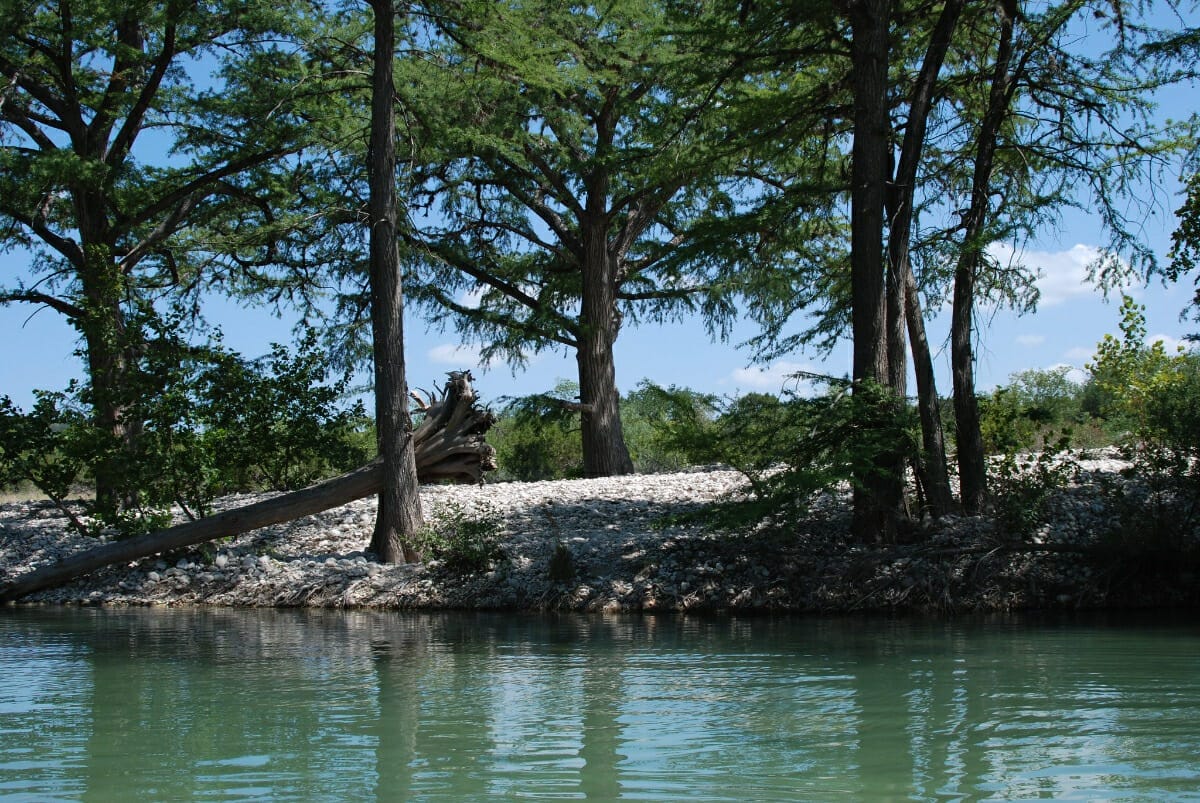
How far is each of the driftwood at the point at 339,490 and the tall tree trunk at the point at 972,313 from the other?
7.16m

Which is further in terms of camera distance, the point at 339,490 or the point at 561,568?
the point at 339,490

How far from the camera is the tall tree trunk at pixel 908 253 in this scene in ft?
43.7

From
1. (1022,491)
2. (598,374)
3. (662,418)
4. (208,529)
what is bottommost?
(208,529)

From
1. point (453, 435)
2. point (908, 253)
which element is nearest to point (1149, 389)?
point (908, 253)

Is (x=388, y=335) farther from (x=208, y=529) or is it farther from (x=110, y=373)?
(x=110, y=373)

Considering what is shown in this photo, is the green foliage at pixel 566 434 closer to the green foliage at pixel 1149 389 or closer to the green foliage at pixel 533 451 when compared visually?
the green foliage at pixel 533 451

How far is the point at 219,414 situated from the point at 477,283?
7835 mm

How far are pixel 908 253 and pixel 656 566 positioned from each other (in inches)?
199

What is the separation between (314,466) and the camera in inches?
921

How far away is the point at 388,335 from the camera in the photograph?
15305 mm

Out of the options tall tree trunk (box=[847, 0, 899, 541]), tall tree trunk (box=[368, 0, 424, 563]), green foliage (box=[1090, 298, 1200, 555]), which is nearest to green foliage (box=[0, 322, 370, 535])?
tall tree trunk (box=[368, 0, 424, 563])

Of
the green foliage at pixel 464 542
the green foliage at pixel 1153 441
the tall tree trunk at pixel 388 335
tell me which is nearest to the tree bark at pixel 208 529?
the tall tree trunk at pixel 388 335

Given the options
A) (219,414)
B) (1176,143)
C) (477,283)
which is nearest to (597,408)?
(477,283)

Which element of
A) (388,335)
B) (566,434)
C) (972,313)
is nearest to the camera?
(972,313)
